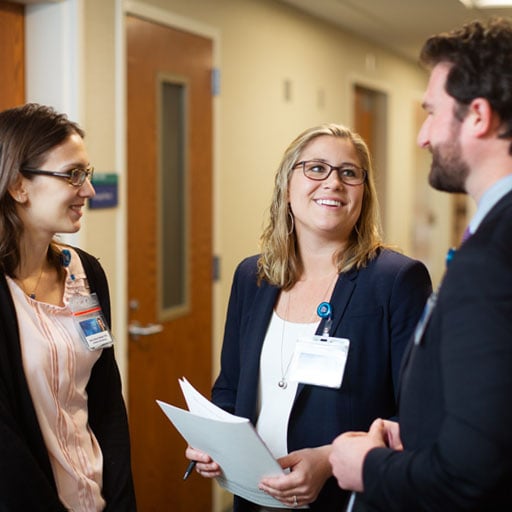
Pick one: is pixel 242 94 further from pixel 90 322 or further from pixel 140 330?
pixel 90 322

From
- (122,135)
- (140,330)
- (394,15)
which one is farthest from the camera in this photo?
(394,15)

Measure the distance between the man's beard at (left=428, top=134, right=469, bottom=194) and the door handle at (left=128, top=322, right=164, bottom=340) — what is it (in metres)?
2.01

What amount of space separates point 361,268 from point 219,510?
7.73ft

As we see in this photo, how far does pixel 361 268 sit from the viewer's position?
182cm

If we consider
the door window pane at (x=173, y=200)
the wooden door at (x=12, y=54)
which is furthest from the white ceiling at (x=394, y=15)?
the wooden door at (x=12, y=54)

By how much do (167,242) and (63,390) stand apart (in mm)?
1591

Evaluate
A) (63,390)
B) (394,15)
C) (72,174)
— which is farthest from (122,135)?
(394,15)

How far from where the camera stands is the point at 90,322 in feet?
6.02

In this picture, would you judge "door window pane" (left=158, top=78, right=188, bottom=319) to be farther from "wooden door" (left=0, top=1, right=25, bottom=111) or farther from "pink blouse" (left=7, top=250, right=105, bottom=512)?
"pink blouse" (left=7, top=250, right=105, bottom=512)

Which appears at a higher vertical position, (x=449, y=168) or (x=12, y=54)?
(x=12, y=54)

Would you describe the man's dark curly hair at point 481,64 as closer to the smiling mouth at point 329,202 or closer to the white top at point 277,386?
the smiling mouth at point 329,202

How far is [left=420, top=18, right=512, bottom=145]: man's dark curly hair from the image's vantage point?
46.6 inches

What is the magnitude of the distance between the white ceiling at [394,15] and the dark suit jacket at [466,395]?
359cm

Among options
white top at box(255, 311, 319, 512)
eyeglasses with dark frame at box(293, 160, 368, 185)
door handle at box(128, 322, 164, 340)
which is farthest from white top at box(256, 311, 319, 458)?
door handle at box(128, 322, 164, 340)
